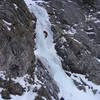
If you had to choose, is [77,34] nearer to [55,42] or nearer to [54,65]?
[55,42]

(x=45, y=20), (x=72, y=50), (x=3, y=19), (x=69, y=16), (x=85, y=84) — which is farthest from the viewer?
(x=69, y=16)

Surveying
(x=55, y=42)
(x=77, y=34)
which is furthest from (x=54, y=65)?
(x=77, y=34)

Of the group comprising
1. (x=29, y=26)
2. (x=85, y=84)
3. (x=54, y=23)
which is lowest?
(x=85, y=84)

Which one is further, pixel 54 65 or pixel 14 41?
pixel 54 65

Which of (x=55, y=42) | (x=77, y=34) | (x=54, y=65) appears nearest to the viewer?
(x=54, y=65)

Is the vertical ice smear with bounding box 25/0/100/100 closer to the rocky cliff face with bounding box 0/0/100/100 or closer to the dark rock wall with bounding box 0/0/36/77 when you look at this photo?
the rocky cliff face with bounding box 0/0/100/100

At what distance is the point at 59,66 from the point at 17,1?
549 cm

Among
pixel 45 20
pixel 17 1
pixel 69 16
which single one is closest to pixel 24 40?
pixel 17 1

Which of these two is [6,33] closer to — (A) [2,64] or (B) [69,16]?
(A) [2,64]

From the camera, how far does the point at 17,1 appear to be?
25438 mm

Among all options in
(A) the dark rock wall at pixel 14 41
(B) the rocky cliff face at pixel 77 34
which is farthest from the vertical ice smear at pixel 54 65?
(A) the dark rock wall at pixel 14 41

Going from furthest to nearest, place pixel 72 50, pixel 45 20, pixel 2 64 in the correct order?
pixel 45 20 → pixel 72 50 → pixel 2 64

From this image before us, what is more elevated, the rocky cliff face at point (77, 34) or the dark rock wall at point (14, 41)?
the dark rock wall at point (14, 41)

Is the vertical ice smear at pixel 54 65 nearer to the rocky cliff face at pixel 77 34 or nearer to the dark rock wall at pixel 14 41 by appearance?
the rocky cliff face at pixel 77 34
